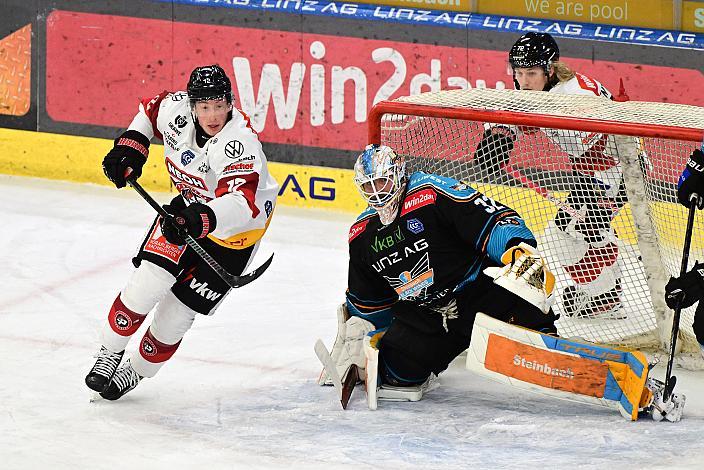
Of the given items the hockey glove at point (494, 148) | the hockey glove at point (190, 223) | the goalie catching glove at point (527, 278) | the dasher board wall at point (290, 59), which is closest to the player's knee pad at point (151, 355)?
the hockey glove at point (190, 223)

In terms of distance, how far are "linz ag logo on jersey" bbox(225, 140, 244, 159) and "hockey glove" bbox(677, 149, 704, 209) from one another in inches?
55.1

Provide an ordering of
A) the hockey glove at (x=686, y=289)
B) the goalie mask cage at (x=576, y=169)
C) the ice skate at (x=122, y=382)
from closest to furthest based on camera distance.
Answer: the hockey glove at (x=686, y=289)
the ice skate at (x=122, y=382)
the goalie mask cage at (x=576, y=169)

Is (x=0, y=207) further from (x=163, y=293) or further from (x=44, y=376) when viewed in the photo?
(x=163, y=293)

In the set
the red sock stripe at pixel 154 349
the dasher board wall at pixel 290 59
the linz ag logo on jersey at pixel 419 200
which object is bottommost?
the red sock stripe at pixel 154 349

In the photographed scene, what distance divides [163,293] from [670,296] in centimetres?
160

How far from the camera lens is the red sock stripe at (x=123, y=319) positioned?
15.3ft

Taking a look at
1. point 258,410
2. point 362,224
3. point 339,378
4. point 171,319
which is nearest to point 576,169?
point 362,224

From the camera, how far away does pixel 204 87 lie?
15.0 ft

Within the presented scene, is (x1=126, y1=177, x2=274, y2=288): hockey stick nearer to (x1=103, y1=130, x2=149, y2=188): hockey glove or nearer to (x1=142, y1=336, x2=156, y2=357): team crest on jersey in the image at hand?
(x1=103, y1=130, x2=149, y2=188): hockey glove

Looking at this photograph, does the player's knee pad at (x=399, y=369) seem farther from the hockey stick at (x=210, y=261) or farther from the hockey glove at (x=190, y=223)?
the hockey glove at (x=190, y=223)

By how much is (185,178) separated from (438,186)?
0.85m

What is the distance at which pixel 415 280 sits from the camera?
181 inches

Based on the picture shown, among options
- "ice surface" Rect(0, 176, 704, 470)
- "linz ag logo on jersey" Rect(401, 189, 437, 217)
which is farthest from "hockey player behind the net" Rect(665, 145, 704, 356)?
"linz ag logo on jersey" Rect(401, 189, 437, 217)

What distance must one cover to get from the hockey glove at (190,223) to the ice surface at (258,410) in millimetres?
621
